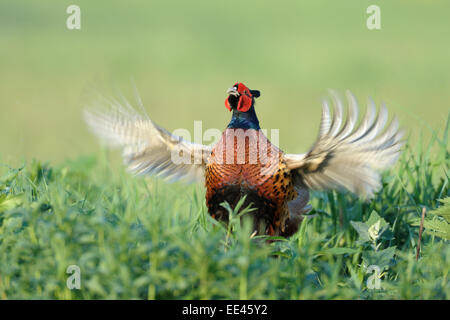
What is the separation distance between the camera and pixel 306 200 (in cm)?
413

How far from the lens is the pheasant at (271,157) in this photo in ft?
12.0

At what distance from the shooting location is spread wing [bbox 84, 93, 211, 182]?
416cm

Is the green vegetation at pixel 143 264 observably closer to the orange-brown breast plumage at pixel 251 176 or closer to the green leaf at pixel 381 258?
the green leaf at pixel 381 258

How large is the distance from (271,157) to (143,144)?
3.31 feet

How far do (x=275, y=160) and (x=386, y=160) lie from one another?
72 centimetres

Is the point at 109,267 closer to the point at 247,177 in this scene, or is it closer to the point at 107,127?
the point at 247,177

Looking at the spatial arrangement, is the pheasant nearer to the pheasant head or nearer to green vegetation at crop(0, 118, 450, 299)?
the pheasant head

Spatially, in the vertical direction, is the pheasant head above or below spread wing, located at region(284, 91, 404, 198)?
above

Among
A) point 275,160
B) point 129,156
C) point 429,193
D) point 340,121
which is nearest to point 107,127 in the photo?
point 129,156

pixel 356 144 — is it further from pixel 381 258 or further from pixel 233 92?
pixel 233 92

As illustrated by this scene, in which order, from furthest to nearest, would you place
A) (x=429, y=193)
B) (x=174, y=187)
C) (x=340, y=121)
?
(x=174, y=187) → (x=429, y=193) → (x=340, y=121)

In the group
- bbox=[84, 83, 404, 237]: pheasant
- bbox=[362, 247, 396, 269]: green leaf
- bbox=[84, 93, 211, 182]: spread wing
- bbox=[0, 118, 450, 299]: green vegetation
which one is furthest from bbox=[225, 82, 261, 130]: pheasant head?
bbox=[362, 247, 396, 269]: green leaf

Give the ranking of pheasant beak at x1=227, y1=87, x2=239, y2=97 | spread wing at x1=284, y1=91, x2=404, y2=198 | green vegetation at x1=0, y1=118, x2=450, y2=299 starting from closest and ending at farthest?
green vegetation at x1=0, y1=118, x2=450, y2=299, spread wing at x1=284, y1=91, x2=404, y2=198, pheasant beak at x1=227, y1=87, x2=239, y2=97

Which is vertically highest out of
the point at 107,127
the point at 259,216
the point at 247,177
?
the point at 107,127
